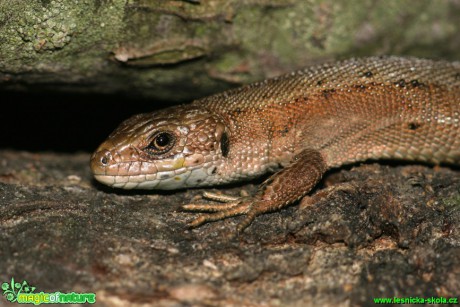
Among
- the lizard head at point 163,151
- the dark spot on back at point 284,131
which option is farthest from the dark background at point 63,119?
the dark spot on back at point 284,131

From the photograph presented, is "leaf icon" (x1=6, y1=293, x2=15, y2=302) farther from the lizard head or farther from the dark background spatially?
the dark background

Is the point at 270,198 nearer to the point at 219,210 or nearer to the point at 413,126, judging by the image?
the point at 219,210

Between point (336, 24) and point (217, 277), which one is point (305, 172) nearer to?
point (217, 277)

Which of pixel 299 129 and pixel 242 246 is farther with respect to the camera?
pixel 299 129

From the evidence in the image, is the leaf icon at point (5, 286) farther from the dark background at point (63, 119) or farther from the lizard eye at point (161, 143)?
the dark background at point (63, 119)

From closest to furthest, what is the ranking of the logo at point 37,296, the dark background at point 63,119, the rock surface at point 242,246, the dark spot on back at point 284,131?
the logo at point 37,296, the rock surface at point 242,246, the dark spot on back at point 284,131, the dark background at point 63,119

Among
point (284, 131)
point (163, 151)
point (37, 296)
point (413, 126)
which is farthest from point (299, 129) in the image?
point (37, 296)

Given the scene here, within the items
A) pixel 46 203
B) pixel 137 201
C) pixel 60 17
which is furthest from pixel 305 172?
pixel 60 17
